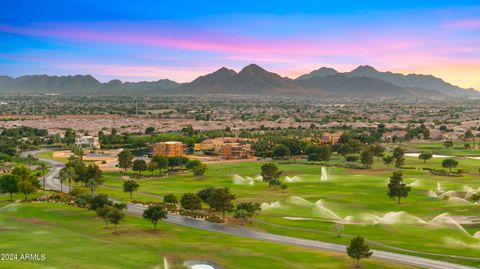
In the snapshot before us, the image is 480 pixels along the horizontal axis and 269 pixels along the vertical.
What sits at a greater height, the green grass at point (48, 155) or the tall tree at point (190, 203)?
the tall tree at point (190, 203)

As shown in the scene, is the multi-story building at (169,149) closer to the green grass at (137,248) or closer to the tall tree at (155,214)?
the green grass at (137,248)

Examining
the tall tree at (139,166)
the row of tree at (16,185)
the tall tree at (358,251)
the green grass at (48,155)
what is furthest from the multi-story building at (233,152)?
the tall tree at (358,251)

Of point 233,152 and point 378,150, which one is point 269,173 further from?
point 233,152

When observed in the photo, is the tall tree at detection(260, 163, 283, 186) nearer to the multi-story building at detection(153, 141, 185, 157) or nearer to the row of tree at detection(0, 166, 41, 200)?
the row of tree at detection(0, 166, 41, 200)

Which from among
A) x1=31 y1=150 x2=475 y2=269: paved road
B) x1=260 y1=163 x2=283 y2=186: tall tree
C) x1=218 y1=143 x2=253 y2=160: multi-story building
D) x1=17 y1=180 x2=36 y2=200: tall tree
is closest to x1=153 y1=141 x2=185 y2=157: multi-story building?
x1=218 y1=143 x2=253 y2=160: multi-story building

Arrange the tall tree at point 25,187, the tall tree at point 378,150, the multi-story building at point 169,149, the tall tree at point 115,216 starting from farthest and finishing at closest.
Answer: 1. the multi-story building at point 169,149
2. the tall tree at point 378,150
3. the tall tree at point 25,187
4. the tall tree at point 115,216

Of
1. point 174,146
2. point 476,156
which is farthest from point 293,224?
point 476,156

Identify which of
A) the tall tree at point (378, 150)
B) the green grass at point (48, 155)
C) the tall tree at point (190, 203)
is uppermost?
the tall tree at point (378, 150)

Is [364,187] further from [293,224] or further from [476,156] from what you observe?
[476,156]

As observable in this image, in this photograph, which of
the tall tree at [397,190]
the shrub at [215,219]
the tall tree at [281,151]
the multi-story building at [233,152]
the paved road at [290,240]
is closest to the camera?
the paved road at [290,240]
